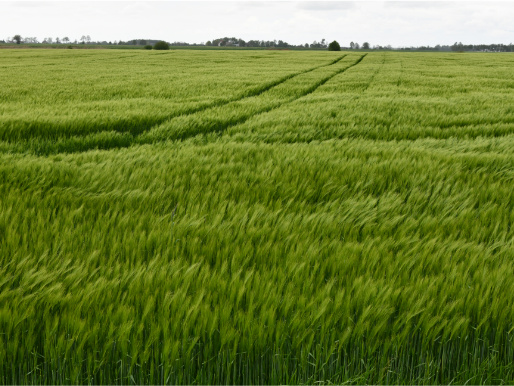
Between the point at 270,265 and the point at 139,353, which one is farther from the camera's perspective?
the point at 270,265

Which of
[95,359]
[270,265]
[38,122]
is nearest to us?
[95,359]

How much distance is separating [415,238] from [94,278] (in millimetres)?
1619

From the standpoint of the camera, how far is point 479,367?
56.6 inches

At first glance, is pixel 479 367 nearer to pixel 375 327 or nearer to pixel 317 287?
pixel 375 327

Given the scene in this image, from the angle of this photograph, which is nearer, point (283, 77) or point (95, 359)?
point (95, 359)

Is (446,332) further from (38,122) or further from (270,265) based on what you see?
(38,122)

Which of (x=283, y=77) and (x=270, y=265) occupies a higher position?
(x=283, y=77)

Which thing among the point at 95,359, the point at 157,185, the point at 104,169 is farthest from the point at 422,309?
the point at 104,169

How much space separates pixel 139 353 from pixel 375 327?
0.83m

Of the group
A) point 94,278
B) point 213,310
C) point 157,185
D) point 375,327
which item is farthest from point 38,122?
point 375,327

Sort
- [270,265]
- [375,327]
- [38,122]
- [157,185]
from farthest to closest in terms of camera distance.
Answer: [38,122] → [157,185] → [270,265] → [375,327]

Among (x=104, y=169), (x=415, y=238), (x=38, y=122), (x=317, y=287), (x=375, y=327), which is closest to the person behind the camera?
(x=375, y=327)

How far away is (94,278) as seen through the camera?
5.85ft

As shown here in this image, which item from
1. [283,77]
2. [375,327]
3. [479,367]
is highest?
[283,77]
